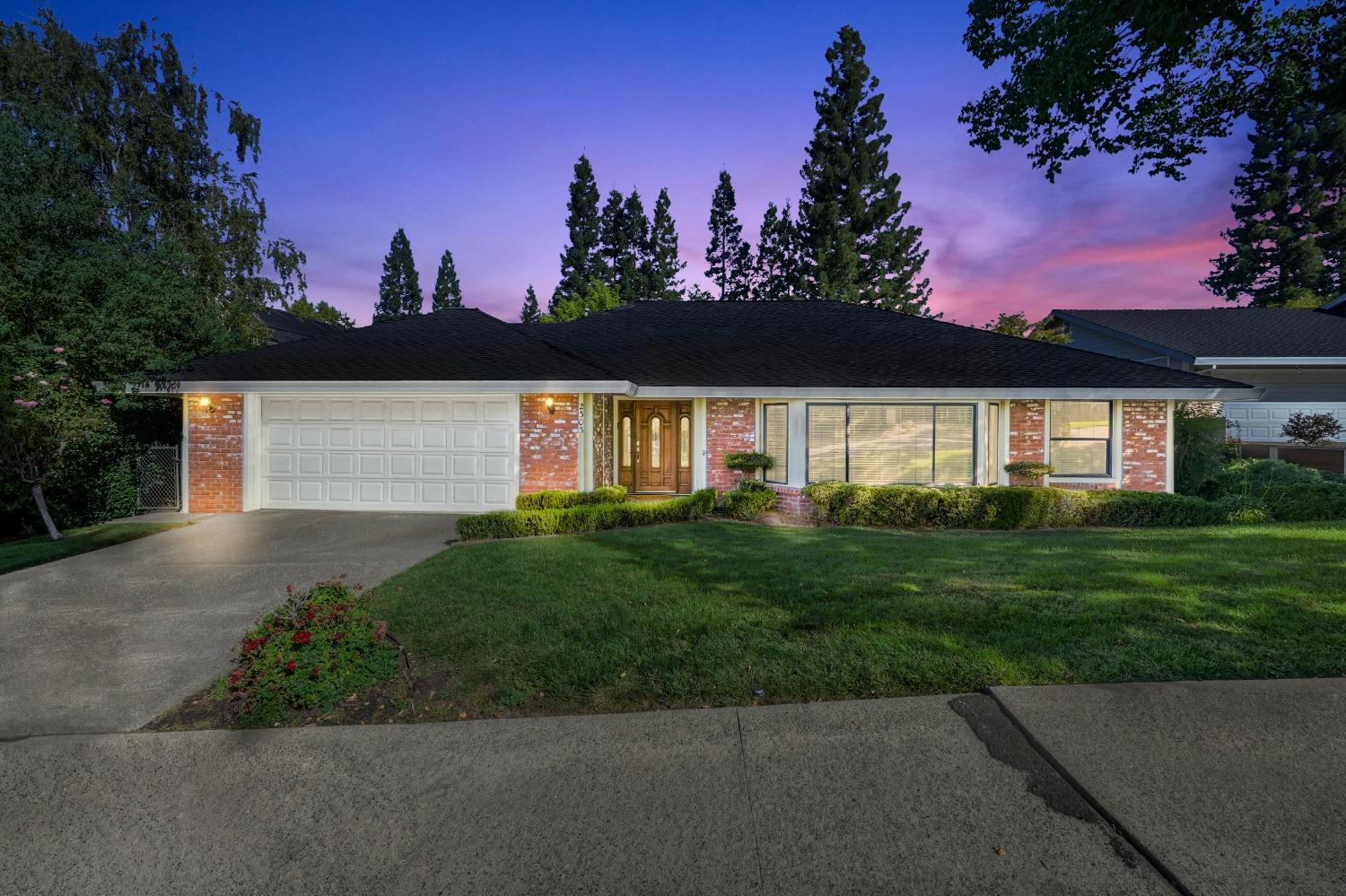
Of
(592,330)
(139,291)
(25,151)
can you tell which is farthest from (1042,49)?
(25,151)

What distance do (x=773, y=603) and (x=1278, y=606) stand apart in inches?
160

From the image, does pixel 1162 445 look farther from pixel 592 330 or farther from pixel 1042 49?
pixel 592 330

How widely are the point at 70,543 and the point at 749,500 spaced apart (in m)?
10.6

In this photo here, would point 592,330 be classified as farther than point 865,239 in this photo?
No

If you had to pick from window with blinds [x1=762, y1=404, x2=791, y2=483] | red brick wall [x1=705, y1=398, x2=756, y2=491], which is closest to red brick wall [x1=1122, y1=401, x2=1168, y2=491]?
window with blinds [x1=762, y1=404, x2=791, y2=483]

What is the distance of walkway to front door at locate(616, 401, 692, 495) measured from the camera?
552 inches

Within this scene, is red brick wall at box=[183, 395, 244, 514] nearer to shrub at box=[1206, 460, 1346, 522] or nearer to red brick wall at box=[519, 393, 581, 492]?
red brick wall at box=[519, 393, 581, 492]

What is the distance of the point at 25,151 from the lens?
11.7 metres

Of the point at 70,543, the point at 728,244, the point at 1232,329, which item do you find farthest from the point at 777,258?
A: the point at 70,543

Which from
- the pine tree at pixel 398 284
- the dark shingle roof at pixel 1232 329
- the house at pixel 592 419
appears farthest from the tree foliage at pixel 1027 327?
the pine tree at pixel 398 284

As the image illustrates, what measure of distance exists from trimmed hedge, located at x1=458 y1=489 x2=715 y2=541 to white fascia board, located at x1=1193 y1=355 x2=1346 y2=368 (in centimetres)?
1521

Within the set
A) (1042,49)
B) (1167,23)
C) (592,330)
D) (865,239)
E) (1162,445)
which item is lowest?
(1162,445)

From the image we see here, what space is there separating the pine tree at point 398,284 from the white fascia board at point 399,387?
143 feet

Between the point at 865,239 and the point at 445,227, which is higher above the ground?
the point at 865,239
